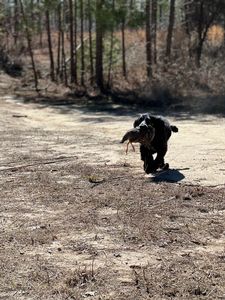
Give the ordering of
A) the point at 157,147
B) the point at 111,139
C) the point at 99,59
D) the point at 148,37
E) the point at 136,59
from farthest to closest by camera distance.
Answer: the point at 136,59 → the point at 99,59 → the point at 148,37 → the point at 111,139 → the point at 157,147

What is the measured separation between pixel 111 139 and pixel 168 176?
212 inches

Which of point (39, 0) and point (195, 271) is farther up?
point (39, 0)

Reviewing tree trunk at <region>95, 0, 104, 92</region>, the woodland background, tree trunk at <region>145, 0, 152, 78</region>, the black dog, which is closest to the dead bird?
Answer: the black dog

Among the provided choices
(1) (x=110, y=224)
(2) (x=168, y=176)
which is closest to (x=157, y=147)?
(2) (x=168, y=176)

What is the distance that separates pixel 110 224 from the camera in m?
6.63

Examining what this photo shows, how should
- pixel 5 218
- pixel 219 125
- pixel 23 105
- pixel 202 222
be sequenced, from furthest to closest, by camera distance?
pixel 23 105 → pixel 219 125 → pixel 5 218 → pixel 202 222

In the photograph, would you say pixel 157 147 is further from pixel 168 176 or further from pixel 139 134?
pixel 139 134

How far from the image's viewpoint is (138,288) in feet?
15.9

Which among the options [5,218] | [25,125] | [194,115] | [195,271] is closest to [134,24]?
[194,115]

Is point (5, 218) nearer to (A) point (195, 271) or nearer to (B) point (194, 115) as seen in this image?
(A) point (195, 271)

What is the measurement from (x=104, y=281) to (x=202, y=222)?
1961 millimetres

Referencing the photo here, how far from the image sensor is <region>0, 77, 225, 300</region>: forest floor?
4.94 metres

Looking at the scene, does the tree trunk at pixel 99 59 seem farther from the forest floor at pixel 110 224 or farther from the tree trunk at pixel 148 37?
the forest floor at pixel 110 224

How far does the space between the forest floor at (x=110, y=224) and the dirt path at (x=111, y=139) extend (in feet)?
0.13
